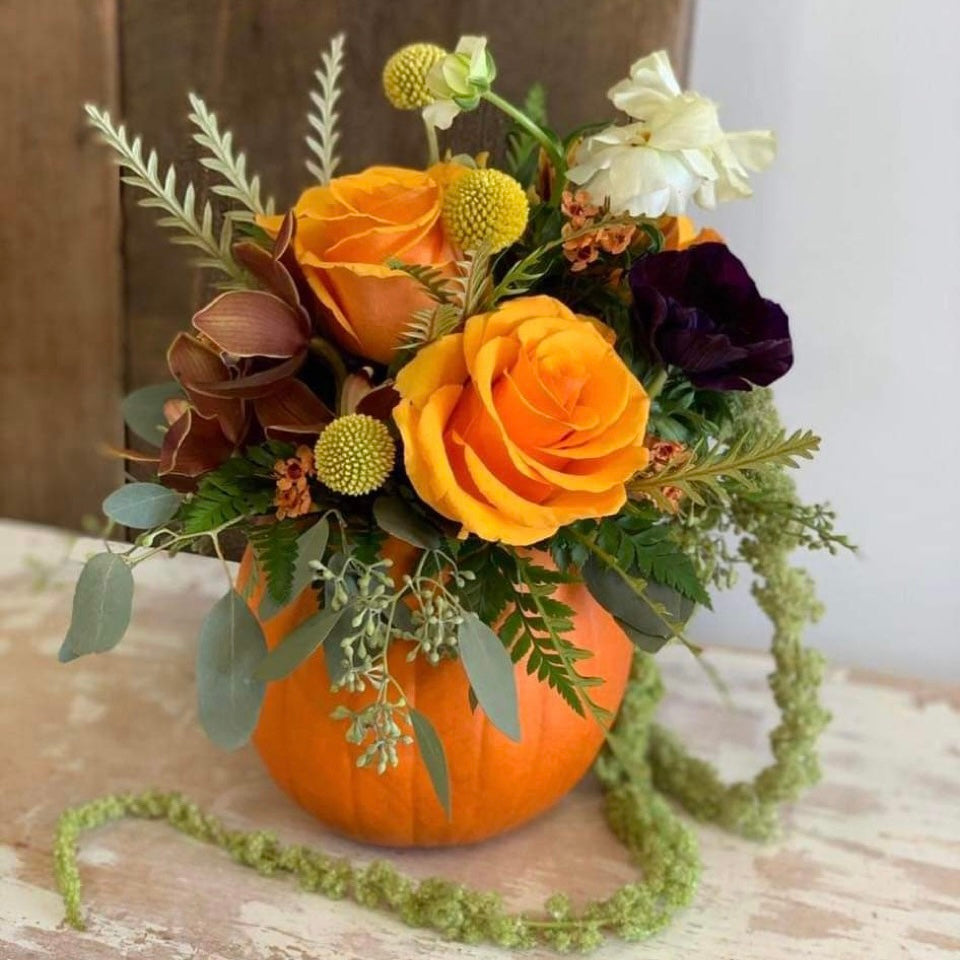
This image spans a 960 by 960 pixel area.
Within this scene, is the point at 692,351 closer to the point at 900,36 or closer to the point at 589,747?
the point at 589,747

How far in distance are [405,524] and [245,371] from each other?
11 cm

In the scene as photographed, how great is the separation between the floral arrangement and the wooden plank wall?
29 cm

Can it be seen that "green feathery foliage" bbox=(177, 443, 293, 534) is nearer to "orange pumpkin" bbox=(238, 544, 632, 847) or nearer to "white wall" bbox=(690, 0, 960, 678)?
"orange pumpkin" bbox=(238, 544, 632, 847)

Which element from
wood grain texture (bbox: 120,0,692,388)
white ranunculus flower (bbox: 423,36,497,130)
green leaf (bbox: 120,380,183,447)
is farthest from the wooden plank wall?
white ranunculus flower (bbox: 423,36,497,130)

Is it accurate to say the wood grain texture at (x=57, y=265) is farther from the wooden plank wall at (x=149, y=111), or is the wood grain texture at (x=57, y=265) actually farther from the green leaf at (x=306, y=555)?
the green leaf at (x=306, y=555)

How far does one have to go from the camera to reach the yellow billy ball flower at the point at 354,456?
474mm

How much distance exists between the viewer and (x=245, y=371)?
1.70 ft

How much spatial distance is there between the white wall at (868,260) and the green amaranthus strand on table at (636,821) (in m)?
0.27

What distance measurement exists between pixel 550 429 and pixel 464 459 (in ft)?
0.13

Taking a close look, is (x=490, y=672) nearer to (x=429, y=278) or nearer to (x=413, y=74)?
(x=429, y=278)

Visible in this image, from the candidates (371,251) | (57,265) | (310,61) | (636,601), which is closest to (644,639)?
(636,601)

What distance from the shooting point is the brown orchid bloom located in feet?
1.62

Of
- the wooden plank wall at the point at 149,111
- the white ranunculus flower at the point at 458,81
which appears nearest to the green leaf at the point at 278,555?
the white ranunculus flower at the point at 458,81

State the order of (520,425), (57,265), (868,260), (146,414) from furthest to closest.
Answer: (57,265) → (868,260) → (146,414) → (520,425)
